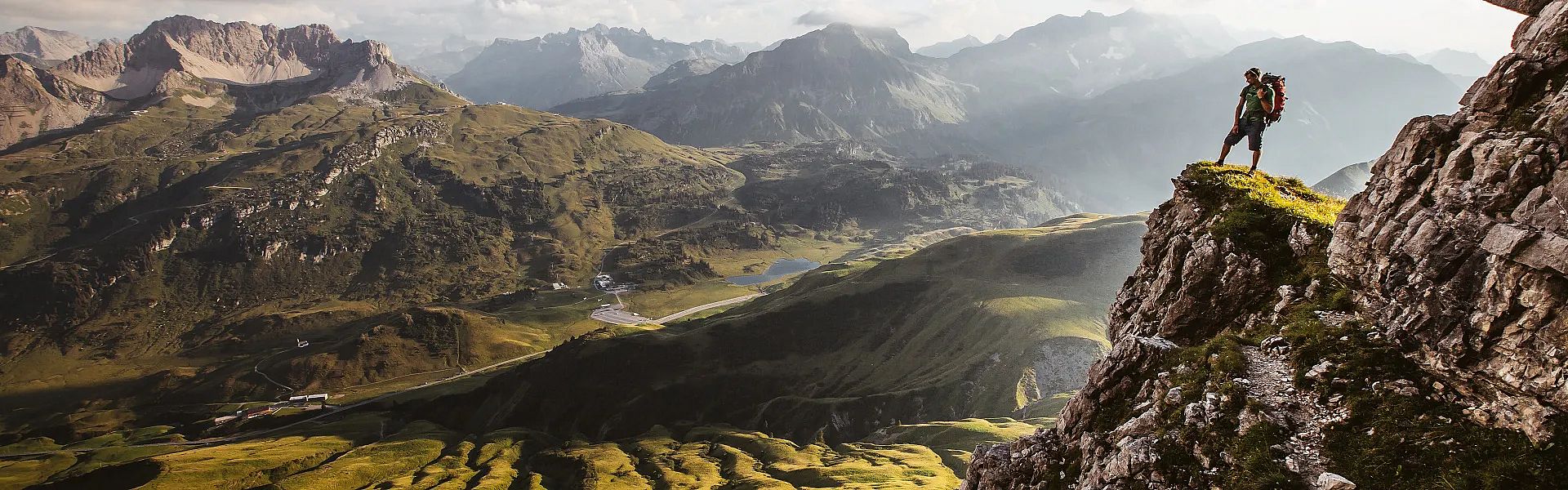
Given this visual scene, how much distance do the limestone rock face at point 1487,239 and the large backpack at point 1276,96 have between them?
6.27 metres

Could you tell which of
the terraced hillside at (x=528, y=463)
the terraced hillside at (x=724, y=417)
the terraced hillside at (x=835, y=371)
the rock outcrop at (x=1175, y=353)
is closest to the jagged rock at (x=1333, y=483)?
the rock outcrop at (x=1175, y=353)

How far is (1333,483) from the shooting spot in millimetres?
16047

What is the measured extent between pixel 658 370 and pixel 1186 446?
→ 174 meters

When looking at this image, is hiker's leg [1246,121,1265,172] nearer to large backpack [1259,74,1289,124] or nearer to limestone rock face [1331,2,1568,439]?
large backpack [1259,74,1289,124]

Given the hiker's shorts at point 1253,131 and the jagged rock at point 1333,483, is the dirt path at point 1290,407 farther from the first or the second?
the hiker's shorts at point 1253,131

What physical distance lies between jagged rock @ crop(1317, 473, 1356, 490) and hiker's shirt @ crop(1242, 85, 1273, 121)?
16961 millimetres

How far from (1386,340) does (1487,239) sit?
336 centimetres

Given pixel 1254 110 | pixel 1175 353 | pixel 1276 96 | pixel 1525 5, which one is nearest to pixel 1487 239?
pixel 1175 353

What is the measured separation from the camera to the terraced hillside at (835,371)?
155 meters

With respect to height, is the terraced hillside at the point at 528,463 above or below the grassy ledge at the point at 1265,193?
below

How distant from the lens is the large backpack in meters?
26.8

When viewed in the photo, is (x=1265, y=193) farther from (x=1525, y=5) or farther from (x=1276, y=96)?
(x=1525, y=5)

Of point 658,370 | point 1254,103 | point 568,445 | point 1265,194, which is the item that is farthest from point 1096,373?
point 658,370

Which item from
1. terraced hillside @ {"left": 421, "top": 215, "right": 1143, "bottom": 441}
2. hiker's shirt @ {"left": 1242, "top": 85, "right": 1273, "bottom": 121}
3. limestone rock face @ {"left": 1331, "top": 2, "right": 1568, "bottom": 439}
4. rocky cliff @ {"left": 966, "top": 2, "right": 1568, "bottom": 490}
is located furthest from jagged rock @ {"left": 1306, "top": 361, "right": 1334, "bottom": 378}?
terraced hillside @ {"left": 421, "top": 215, "right": 1143, "bottom": 441}
